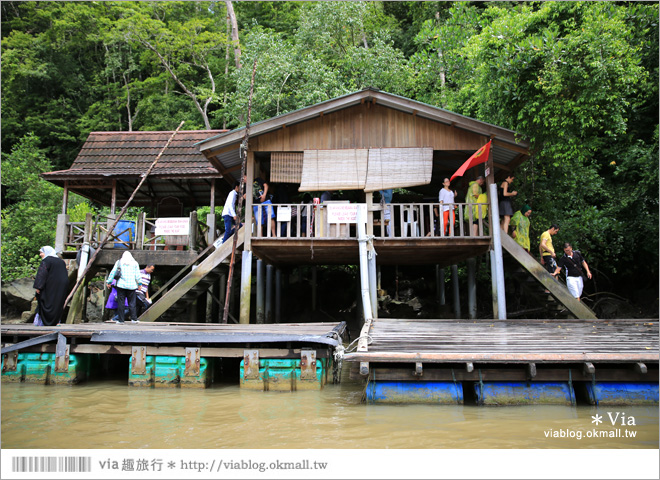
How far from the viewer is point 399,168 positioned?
40.1 feet

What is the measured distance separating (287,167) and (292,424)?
7.73 metres

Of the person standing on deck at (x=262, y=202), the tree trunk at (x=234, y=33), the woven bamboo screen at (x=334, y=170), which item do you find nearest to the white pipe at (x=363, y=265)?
the woven bamboo screen at (x=334, y=170)

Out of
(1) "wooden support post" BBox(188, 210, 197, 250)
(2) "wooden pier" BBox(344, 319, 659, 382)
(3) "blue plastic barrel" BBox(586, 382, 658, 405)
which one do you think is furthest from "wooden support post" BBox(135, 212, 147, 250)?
(3) "blue plastic barrel" BBox(586, 382, 658, 405)

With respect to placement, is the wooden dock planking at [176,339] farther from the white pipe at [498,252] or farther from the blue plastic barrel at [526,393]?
the white pipe at [498,252]

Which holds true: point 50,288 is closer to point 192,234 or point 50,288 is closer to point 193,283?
point 193,283

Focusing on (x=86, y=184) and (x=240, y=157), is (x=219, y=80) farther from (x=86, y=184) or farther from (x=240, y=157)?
(x=240, y=157)

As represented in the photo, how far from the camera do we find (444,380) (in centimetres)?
674

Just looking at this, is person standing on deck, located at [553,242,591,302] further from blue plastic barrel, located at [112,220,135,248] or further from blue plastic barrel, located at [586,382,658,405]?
blue plastic barrel, located at [112,220,135,248]

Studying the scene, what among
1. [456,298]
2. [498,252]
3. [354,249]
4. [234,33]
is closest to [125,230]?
[354,249]

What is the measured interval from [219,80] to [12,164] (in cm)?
1143

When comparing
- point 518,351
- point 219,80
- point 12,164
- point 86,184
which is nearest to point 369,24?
point 219,80

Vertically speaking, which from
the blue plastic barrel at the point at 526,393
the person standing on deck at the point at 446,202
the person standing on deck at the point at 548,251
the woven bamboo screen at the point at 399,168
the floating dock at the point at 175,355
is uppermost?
the woven bamboo screen at the point at 399,168

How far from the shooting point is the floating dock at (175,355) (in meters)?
7.96

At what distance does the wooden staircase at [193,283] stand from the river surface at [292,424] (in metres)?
4.00
